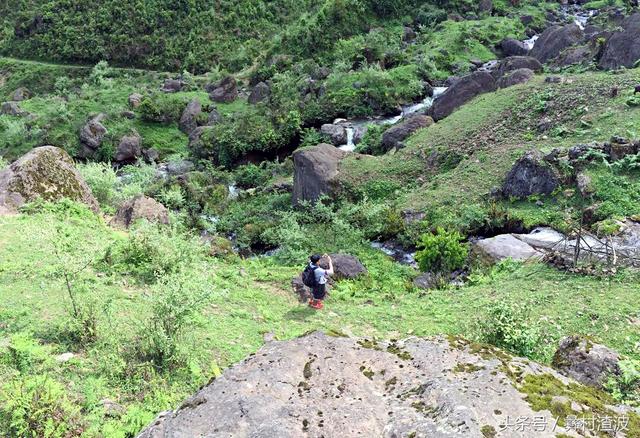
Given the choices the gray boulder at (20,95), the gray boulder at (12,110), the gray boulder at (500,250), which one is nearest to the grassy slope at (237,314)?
the gray boulder at (500,250)

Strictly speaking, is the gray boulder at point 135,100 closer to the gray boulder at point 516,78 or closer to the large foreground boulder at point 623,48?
the gray boulder at point 516,78

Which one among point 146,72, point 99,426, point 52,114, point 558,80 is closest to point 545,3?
point 558,80

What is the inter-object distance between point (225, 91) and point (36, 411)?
4375 centimetres

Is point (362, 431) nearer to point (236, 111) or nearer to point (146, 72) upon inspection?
point (236, 111)

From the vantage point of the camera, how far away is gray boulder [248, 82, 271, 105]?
152ft

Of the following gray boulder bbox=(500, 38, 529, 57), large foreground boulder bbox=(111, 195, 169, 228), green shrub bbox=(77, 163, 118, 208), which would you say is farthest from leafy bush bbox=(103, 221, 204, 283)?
gray boulder bbox=(500, 38, 529, 57)

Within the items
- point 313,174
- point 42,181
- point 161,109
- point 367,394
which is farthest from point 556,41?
point 367,394

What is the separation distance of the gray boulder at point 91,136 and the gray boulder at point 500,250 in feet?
111

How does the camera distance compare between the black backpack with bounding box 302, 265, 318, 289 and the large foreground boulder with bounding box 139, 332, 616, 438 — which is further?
the black backpack with bounding box 302, 265, 318, 289

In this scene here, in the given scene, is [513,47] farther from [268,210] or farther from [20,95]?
[20,95]

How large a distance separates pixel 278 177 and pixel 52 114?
25277mm

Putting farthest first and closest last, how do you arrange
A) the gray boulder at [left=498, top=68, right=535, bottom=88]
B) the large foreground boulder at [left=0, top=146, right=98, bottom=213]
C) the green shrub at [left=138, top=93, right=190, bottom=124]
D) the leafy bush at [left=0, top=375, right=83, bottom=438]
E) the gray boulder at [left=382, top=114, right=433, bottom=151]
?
the green shrub at [left=138, top=93, right=190, bottom=124] → the gray boulder at [left=498, top=68, right=535, bottom=88] → the gray boulder at [left=382, top=114, right=433, bottom=151] → the large foreground boulder at [left=0, top=146, right=98, bottom=213] → the leafy bush at [left=0, top=375, right=83, bottom=438]

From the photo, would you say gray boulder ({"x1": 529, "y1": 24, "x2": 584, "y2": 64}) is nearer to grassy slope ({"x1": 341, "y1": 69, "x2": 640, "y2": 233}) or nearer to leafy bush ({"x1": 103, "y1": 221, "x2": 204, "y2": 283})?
grassy slope ({"x1": 341, "y1": 69, "x2": 640, "y2": 233})

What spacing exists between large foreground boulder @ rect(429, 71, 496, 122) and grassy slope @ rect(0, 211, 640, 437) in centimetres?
1971
